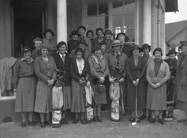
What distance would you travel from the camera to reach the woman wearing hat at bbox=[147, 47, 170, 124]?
582cm

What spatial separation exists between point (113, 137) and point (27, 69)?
2255 mm

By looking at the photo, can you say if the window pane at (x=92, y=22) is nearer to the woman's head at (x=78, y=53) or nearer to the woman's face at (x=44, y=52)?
the woman's head at (x=78, y=53)

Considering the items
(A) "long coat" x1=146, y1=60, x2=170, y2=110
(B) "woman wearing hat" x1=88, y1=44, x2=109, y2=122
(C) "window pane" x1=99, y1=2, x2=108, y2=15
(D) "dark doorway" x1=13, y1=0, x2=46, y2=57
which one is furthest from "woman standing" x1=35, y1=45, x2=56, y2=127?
(D) "dark doorway" x1=13, y1=0, x2=46, y2=57

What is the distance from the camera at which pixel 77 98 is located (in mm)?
5766

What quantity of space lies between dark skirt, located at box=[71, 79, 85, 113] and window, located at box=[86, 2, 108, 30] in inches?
119

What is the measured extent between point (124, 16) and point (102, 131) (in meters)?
4.03

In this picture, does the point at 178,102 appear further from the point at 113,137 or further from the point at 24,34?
the point at 24,34

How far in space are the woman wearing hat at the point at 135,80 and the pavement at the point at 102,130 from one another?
1.44 feet

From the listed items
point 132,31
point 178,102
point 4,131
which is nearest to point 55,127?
point 4,131

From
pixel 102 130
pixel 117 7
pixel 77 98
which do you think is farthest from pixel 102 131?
pixel 117 7

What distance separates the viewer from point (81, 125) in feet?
18.9

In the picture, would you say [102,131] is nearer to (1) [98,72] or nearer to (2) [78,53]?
(1) [98,72]

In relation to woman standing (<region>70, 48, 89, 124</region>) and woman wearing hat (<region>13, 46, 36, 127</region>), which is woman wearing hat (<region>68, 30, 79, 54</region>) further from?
woman wearing hat (<region>13, 46, 36, 127</region>)

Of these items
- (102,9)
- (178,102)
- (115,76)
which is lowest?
(178,102)
